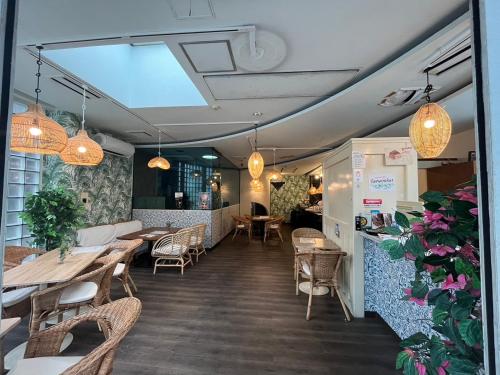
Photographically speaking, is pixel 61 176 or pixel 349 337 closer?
pixel 349 337

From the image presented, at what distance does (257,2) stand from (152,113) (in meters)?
2.70

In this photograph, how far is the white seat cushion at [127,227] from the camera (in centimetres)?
476

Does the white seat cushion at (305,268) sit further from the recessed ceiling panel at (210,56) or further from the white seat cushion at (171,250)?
the recessed ceiling panel at (210,56)

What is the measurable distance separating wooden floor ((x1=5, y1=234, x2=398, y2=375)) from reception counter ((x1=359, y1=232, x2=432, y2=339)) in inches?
6.5

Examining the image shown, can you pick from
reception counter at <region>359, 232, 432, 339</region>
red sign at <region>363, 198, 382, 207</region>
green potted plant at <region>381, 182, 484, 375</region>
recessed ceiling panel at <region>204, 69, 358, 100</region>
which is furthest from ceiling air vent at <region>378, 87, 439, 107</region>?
green potted plant at <region>381, 182, 484, 375</region>

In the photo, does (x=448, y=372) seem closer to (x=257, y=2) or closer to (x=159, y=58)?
(x=257, y=2)

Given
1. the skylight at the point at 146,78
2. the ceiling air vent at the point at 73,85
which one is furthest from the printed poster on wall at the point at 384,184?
the ceiling air vent at the point at 73,85

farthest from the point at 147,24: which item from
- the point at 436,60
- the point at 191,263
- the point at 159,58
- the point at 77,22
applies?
the point at 191,263

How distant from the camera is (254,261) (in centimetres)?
484

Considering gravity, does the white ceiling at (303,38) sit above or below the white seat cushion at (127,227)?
above

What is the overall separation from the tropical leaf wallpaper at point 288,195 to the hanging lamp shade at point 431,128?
8.80 metres

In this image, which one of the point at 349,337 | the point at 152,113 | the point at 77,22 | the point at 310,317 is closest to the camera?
the point at 77,22

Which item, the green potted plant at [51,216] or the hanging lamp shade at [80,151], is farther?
the hanging lamp shade at [80,151]

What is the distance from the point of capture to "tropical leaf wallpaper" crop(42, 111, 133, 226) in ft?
12.2
